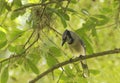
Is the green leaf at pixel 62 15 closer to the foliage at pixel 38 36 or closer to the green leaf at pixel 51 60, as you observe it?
the foliage at pixel 38 36

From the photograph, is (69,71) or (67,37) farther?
(67,37)

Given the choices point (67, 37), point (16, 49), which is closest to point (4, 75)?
point (16, 49)

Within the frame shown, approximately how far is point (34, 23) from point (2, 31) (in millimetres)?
182

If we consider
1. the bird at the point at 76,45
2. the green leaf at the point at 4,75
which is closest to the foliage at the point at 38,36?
the green leaf at the point at 4,75

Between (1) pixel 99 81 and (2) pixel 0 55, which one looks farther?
(1) pixel 99 81

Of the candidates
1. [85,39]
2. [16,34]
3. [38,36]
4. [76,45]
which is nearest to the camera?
[38,36]

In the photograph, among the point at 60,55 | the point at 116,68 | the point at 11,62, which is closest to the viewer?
the point at 11,62

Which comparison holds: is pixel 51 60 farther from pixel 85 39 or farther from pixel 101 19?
pixel 101 19

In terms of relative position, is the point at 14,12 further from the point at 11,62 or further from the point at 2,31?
the point at 11,62

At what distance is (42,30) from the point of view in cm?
196

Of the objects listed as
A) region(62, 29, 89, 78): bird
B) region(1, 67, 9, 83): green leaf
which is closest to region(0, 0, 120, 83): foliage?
region(1, 67, 9, 83): green leaf

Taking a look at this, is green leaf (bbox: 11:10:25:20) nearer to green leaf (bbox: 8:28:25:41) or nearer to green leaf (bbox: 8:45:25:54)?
green leaf (bbox: 8:28:25:41)

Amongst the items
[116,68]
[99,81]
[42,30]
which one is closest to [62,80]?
[42,30]

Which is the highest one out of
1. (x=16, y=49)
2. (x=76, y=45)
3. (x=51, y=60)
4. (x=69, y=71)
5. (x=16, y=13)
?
(x=16, y=13)
